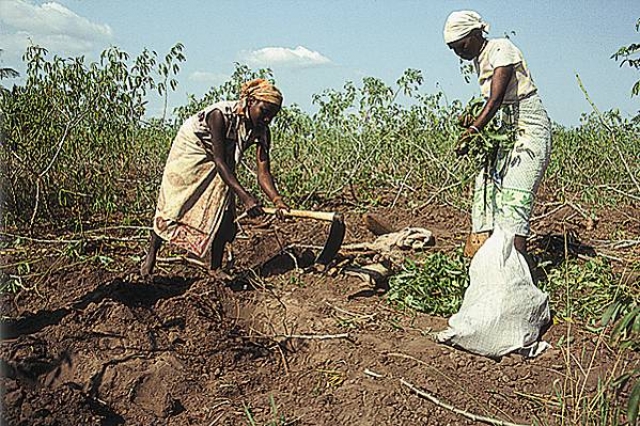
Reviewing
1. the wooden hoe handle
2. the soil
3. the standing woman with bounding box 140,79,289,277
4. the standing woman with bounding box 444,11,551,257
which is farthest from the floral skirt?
the standing woman with bounding box 140,79,289,277

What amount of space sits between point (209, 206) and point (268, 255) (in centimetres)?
82

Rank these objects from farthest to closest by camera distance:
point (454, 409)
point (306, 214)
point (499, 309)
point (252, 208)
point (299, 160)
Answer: point (299, 160) < point (306, 214) < point (252, 208) < point (499, 309) < point (454, 409)

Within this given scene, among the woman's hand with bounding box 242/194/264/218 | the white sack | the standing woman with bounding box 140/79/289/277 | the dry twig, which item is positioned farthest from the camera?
the standing woman with bounding box 140/79/289/277

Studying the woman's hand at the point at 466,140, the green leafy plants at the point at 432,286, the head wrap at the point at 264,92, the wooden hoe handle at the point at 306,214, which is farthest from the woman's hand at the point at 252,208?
the woman's hand at the point at 466,140

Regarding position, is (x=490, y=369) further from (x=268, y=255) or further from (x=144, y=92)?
(x=144, y=92)

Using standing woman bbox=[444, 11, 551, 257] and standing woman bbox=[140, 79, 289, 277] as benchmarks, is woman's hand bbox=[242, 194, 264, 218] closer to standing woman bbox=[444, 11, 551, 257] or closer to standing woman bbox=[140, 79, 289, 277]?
standing woman bbox=[140, 79, 289, 277]

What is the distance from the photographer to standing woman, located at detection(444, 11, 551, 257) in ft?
12.4

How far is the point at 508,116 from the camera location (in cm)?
396

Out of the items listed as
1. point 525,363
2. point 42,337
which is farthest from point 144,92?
point 525,363

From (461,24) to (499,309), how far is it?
1622 millimetres

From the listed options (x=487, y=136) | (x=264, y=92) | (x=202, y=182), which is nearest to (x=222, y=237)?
(x=202, y=182)

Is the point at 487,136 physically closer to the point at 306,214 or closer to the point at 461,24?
the point at 461,24

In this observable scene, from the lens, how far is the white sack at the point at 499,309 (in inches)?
120

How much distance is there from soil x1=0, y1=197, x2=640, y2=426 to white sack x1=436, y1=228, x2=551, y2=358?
0.21 ft
